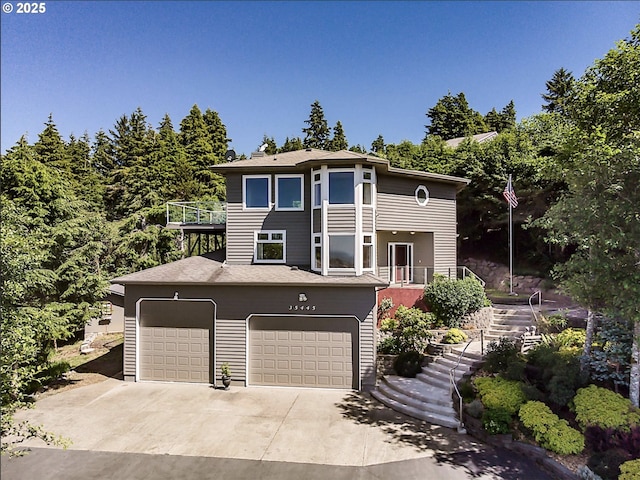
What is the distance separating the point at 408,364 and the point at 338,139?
36.3m

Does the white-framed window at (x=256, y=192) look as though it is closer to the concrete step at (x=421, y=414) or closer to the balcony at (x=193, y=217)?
the balcony at (x=193, y=217)

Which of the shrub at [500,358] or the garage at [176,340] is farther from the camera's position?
the garage at [176,340]

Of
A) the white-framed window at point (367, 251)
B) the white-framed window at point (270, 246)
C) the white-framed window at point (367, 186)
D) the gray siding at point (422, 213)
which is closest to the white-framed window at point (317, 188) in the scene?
the white-framed window at point (367, 186)

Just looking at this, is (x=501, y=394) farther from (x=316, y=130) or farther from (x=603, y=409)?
(x=316, y=130)

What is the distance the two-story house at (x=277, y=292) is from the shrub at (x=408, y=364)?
0.93 m

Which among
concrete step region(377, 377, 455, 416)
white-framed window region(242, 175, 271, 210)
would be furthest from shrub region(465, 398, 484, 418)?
white-framed window region(242, 175, 271, 210)

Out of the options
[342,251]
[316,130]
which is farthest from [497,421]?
[316,130]

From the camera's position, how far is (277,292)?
1287cm

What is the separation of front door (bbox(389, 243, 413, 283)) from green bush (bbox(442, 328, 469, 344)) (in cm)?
372

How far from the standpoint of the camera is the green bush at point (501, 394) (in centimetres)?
898

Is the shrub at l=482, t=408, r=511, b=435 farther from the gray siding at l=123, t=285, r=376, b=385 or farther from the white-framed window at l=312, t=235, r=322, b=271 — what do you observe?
the white-framed window at l=312, t=235, r=322, b=271

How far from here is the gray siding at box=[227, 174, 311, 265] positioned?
48.6ft

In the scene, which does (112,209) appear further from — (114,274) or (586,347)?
(586,347)

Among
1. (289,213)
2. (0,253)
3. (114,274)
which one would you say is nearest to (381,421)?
(289,213)
